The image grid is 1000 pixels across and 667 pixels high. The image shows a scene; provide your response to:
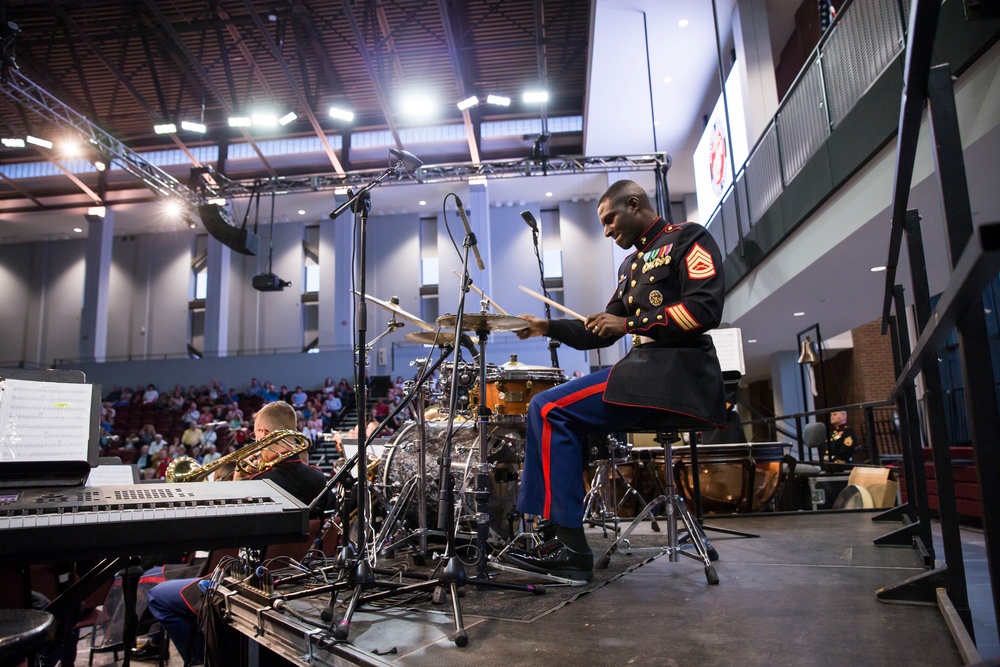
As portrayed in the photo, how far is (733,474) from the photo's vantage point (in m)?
4.54

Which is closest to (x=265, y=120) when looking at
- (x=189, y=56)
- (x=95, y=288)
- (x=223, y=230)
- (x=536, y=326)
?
(x=189, y=56)

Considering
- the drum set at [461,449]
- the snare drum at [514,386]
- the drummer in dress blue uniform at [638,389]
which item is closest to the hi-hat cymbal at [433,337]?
the drum set at [461,449]

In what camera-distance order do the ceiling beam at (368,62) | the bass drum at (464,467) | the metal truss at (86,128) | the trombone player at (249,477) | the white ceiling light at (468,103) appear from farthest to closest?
the white ceiling light at (468,103) → the metal truss at (86,128) → the ceiling beam at (368,62) → the bass drum at (464,467) → the trombone player at (249,477)

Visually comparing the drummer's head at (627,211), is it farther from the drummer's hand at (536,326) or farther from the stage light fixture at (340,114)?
the stage light fixture at (340,114)

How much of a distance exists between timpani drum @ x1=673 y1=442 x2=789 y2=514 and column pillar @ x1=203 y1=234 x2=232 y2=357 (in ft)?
52.6

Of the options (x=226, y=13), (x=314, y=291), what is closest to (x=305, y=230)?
(x=314, y=291)

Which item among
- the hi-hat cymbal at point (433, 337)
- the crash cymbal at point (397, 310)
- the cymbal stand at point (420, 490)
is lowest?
the cymbal stand at point (420, 490)

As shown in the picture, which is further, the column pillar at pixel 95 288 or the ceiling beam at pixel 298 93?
the column pillar at pixel 95 288

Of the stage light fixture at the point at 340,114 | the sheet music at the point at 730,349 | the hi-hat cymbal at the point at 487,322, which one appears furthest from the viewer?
the stage light fixture at the point at 340,114

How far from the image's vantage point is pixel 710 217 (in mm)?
10375

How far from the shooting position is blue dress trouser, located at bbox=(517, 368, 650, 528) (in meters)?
2.32

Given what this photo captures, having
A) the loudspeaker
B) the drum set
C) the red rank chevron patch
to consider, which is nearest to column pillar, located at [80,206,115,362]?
the loudspeaker

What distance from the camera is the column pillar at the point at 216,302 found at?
58.3ft

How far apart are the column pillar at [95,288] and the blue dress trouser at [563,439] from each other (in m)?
18.7
